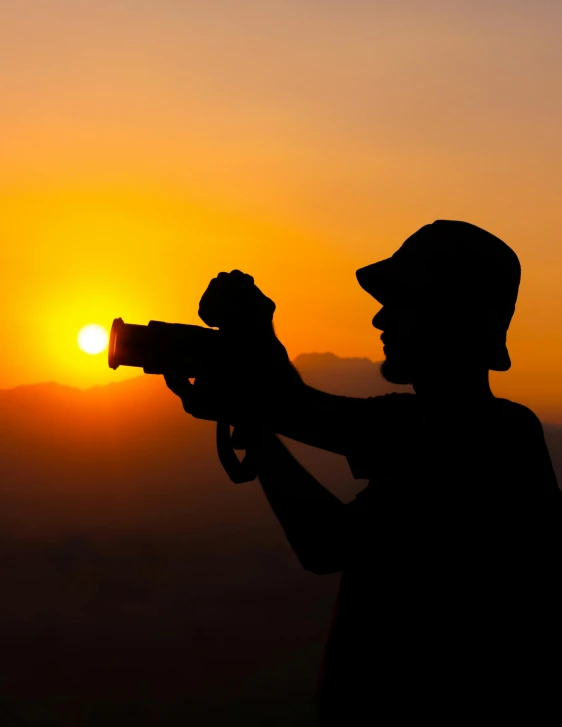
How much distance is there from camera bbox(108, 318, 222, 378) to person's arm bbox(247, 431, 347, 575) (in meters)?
0.52

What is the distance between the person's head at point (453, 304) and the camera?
12.9 ft

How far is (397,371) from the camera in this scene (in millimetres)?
3984

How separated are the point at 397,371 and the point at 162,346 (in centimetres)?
90

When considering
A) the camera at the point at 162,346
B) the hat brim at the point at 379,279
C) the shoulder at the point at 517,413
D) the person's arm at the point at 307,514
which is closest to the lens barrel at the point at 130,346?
the camera at the point at 162,346

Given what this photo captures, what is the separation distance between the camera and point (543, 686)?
Answer: 3.64 m

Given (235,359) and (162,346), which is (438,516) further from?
(162,346)

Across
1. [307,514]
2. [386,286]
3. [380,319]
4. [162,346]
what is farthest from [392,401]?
[162,346]

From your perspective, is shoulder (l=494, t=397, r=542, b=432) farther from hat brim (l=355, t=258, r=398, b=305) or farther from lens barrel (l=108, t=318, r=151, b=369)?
lens barrel (l=108, t=318, r=151, b=369)

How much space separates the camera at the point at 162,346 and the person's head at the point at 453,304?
0.70m

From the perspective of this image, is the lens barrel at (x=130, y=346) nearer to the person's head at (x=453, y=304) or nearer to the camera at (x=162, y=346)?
the camera at (x=162, y=346)

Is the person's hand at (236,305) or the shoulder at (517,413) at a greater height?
the person's hand at (236,305)

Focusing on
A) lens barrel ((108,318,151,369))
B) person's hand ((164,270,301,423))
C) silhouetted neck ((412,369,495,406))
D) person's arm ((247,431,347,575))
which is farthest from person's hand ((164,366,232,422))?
silhouetted neck ((412,369,495,406))

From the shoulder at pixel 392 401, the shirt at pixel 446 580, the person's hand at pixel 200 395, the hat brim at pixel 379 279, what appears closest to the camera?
the shirt at pixel 446 580

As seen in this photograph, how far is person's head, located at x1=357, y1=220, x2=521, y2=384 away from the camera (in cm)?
393
